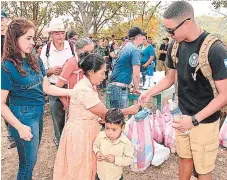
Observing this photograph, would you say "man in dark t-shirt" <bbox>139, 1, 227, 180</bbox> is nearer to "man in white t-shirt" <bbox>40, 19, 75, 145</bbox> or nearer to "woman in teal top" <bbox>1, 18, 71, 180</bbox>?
"woman in teal top" <bbox>1, 18, 71, 180</bbox>

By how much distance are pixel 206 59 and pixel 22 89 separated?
138 centimetres

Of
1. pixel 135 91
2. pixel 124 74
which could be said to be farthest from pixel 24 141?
pixel 135 91

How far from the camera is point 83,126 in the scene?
2342 mm

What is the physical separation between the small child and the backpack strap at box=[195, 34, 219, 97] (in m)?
0.73

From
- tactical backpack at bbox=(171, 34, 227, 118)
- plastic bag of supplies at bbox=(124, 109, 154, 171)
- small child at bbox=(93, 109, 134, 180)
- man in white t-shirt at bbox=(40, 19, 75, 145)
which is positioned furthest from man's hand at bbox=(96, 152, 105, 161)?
man in white t-shirt at bbox=(40, 19, 75, 145)

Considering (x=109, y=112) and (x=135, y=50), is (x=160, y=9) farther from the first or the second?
(x=109, y=112)

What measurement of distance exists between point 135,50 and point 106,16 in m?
19.5

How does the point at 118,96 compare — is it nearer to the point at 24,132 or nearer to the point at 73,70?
the point at 73,70

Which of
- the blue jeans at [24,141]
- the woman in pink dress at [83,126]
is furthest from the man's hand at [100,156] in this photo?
the blue jeans at [24,141]

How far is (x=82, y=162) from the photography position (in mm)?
2379

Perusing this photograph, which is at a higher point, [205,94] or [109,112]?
[205,94]

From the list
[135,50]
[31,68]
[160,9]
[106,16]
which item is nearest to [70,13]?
[106,16]

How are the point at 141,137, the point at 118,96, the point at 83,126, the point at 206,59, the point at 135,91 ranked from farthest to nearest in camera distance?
the point at 135,91
the point at 118,96
the point at 141,137
the point at 83,126
the point at 206,59

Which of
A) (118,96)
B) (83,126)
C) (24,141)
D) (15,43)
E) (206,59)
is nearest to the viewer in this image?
(206,59)
